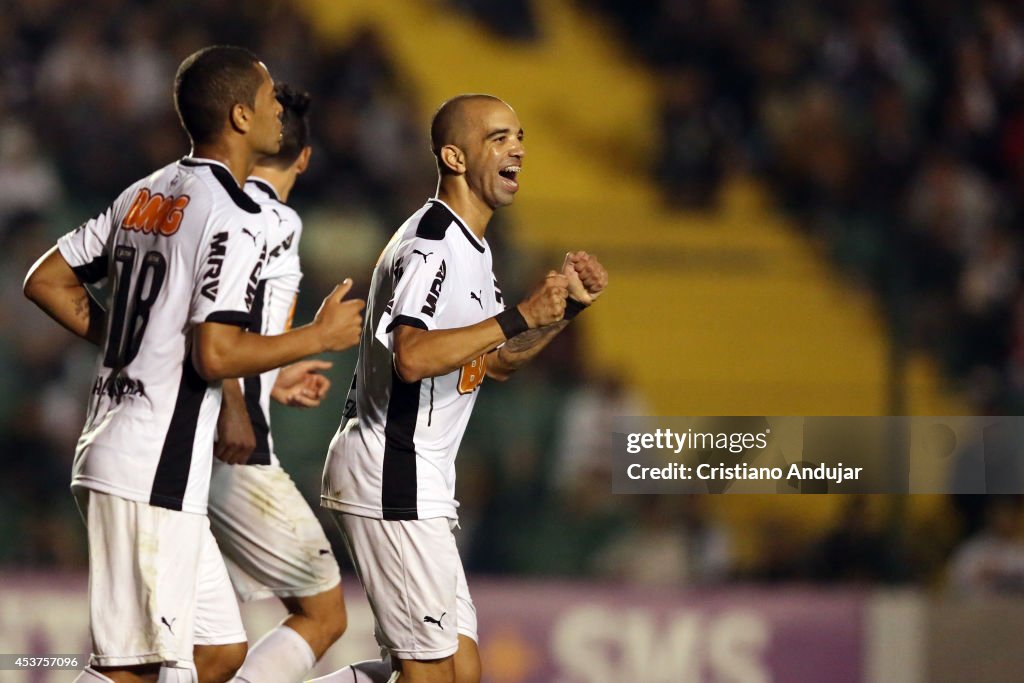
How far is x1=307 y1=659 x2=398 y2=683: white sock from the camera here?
464 cm

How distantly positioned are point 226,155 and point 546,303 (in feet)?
3.63

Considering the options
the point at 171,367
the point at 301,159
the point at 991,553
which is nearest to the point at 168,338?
the point at 171,367

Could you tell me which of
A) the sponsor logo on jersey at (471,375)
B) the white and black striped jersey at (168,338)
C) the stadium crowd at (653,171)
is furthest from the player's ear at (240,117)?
the stadium crowd at (653,171)

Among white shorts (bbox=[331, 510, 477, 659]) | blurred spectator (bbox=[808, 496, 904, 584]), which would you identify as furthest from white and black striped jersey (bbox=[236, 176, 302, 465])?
blurred spectator (bbox=[808, 496, 904, 584])

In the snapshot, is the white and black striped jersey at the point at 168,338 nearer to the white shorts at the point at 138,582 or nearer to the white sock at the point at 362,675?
the white shorts at the point at 138,582

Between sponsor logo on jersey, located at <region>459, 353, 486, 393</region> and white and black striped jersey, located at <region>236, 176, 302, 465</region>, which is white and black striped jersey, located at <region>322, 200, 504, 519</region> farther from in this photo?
white and black striped jersey, located at <region>236, 176, 302, 465</region>

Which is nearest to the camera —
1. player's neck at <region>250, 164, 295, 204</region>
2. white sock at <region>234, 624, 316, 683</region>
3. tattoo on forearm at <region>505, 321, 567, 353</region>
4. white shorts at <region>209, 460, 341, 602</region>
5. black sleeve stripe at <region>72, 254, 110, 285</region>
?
black sleeve stripe at <region>72, 254, 110, 285</region>

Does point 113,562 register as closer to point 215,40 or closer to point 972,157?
point 215,40

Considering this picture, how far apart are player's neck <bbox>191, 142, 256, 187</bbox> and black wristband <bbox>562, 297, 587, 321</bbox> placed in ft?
3.49

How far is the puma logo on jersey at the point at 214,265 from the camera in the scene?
3973mm

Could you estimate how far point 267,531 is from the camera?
5062 millimetres

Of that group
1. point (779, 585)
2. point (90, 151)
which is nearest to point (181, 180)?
point (779, 585)

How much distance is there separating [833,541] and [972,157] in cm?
404

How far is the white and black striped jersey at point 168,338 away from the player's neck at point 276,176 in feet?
4.19
